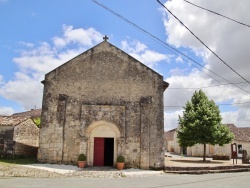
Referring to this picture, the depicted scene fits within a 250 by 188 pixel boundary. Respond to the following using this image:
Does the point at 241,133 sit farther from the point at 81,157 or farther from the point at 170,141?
the point at 81,157

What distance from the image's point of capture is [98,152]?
2009 centimetres

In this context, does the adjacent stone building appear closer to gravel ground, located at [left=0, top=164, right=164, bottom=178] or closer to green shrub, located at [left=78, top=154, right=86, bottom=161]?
gravel ground, located at [left=0, top=164, right=164, bottom=178]

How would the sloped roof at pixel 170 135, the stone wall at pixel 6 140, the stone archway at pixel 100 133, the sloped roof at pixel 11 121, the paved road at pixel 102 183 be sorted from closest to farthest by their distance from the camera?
the paved road at pixel 102 183 → the stone archway at pixel 100 133 → the stone wall at pixel 6 140 → the sloped roof at pixel 11 121 → the sloped roof at pixel 170 135

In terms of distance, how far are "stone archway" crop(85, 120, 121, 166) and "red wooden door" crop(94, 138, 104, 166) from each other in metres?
0.33

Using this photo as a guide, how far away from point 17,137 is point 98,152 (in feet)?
26.2

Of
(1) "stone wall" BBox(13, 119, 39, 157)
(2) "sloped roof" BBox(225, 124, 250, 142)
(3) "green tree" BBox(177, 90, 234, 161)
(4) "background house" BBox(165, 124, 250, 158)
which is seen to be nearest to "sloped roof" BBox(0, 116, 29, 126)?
(1) "stone wall" BBox(13, 119, 39, 157)

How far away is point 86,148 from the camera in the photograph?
63.9ft

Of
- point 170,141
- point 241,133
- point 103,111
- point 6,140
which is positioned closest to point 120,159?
point 103,111

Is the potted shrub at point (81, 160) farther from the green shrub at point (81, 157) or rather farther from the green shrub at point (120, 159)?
the green shrub at point (120, 159)

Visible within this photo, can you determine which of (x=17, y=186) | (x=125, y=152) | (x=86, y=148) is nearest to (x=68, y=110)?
(x=86, y=148)

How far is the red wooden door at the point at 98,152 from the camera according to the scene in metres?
20.0

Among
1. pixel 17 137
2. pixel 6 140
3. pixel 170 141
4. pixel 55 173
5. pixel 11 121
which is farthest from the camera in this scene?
pixel 170 141

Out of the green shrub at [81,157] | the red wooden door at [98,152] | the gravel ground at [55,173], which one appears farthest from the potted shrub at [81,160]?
the red wooden door at [98,152]

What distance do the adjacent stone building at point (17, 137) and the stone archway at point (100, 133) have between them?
728cm
